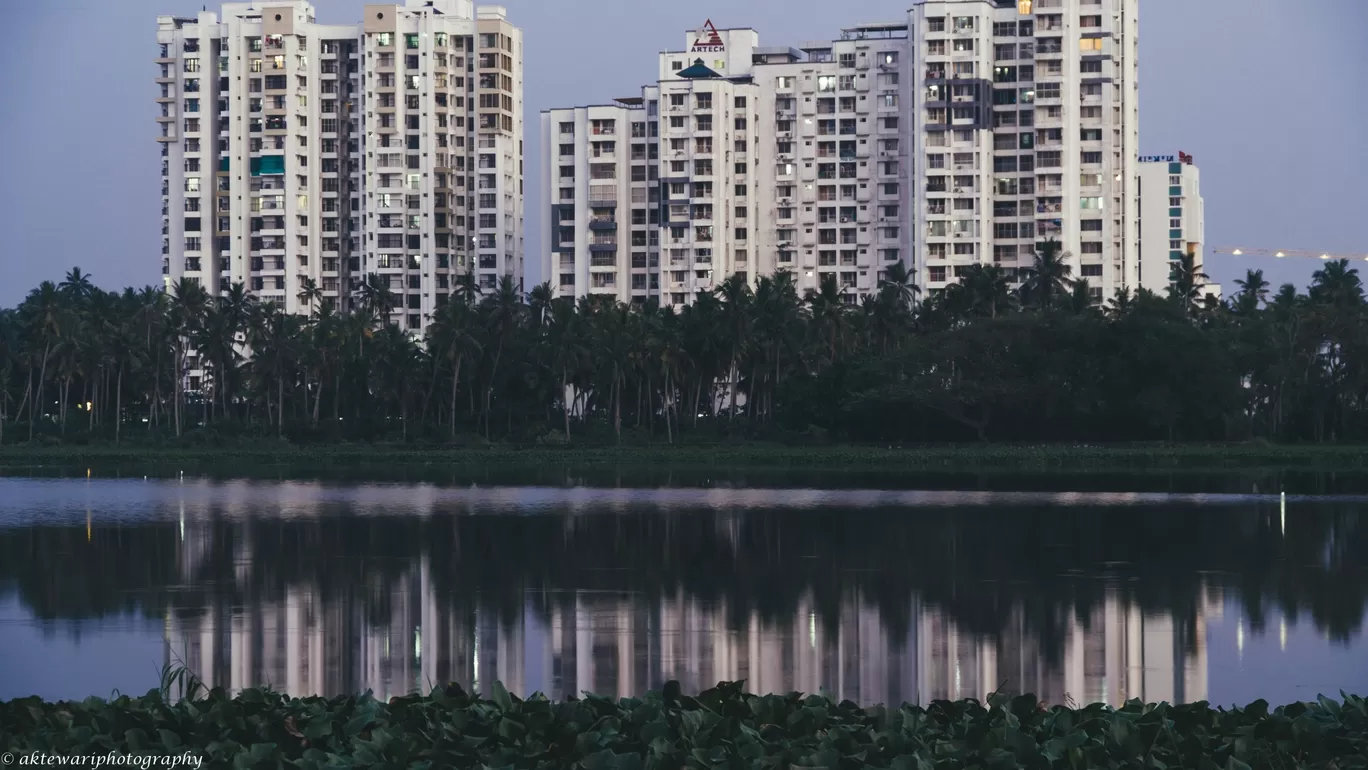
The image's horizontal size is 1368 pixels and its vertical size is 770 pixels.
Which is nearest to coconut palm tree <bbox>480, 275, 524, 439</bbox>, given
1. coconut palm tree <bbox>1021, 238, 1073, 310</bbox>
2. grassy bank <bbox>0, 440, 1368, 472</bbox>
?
grassy bank <bbox>0, 440, 1368, 472</bbox>

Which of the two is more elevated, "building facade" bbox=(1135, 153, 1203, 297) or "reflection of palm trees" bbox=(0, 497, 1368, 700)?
"building facade" bbox=(1135, 153, 1203, 297)

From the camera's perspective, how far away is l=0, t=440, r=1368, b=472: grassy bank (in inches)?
3157

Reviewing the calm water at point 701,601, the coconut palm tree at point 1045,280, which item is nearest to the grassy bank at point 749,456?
the coconut palm tree at point 1045,280

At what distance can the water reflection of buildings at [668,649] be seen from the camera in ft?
62.0

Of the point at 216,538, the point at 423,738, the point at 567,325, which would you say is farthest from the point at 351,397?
the point at 423,738

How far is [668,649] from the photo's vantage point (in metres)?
21.2

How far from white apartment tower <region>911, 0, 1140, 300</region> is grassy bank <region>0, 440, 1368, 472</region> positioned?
4677cm

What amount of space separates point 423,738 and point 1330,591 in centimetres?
2004

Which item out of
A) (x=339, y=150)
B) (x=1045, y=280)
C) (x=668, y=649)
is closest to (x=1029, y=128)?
(x=1045, y=280)

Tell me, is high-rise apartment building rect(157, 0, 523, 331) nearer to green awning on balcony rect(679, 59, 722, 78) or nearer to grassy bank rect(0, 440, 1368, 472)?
green awning on balcony rect(679, 59, 722, 78)

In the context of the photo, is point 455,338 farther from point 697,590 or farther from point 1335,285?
point 697,590

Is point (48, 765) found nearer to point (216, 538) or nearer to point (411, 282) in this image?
point (216, 538)

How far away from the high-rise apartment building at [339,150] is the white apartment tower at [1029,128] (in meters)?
42.7

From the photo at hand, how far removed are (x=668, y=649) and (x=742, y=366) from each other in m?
86.7
